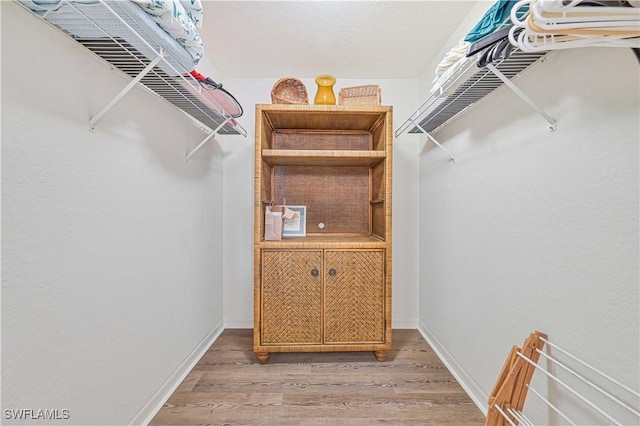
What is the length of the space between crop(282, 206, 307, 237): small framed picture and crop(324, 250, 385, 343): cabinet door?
1.72 ft

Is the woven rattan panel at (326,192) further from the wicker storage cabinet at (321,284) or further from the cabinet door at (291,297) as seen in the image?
the cabinet door at (291,297)

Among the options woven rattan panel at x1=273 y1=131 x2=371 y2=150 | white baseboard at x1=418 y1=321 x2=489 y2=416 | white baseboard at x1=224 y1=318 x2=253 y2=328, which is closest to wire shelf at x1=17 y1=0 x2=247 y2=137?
woven rattan panel at x1=273 y1=131 x2=371 y2=150

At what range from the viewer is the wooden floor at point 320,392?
4.98 feet

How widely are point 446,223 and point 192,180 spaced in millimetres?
1829

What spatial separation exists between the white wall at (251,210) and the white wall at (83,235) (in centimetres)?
82

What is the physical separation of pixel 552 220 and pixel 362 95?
1.45 metres

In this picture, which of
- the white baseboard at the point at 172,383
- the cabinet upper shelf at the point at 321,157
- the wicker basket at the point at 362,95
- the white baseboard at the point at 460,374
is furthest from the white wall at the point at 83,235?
the white baseboard at the point at 460,374

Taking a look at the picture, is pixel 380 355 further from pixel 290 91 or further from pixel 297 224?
pixel 290 91

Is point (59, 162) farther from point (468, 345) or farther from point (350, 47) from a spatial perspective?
point (468, 345)

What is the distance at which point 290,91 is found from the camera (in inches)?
82.8

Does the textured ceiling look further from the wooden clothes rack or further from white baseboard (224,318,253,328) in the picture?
white baseboard (224,318,253,328)

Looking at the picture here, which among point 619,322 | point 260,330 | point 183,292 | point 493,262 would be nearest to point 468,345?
point 493,262

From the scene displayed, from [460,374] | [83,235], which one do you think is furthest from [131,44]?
[460,374]

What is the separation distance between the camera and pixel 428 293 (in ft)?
7.91
